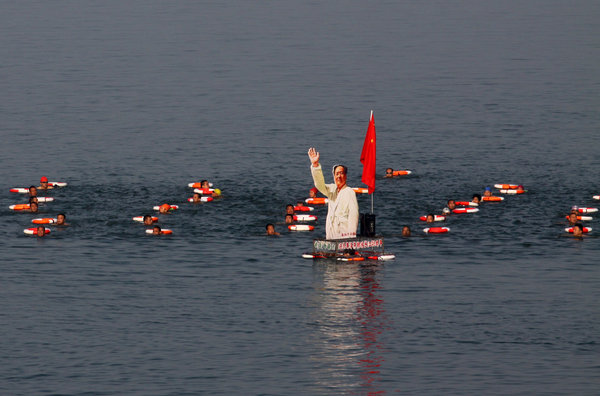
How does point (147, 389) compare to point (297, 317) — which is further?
point (297, 317)

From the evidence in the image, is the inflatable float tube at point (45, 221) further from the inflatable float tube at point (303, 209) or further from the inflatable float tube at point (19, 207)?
the inflatable float tube at point (303, 209)

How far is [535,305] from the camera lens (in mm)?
62781

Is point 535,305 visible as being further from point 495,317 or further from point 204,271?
point 204,271

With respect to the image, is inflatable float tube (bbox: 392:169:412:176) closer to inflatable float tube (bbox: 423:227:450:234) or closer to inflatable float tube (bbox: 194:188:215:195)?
inflatable float tube (bbox: 194:188:215:195)

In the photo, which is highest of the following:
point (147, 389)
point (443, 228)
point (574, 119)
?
point (574, 119)

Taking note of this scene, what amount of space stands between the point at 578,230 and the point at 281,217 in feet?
53.6

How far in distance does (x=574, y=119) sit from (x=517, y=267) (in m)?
49.5

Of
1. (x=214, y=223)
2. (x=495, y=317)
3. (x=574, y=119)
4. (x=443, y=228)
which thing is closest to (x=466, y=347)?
(x=495, y=317)

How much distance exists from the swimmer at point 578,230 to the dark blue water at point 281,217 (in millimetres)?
528

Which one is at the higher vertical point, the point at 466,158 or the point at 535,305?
the point at 466,158

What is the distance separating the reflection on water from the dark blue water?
0.15 meters

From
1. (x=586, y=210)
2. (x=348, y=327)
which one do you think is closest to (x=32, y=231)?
(x=348, y=327)

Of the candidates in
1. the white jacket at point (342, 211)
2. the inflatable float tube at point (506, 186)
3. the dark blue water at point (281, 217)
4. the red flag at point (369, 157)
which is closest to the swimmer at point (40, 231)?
the dark blue water at point (281, 217)

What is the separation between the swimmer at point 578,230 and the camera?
7459 centimetres
